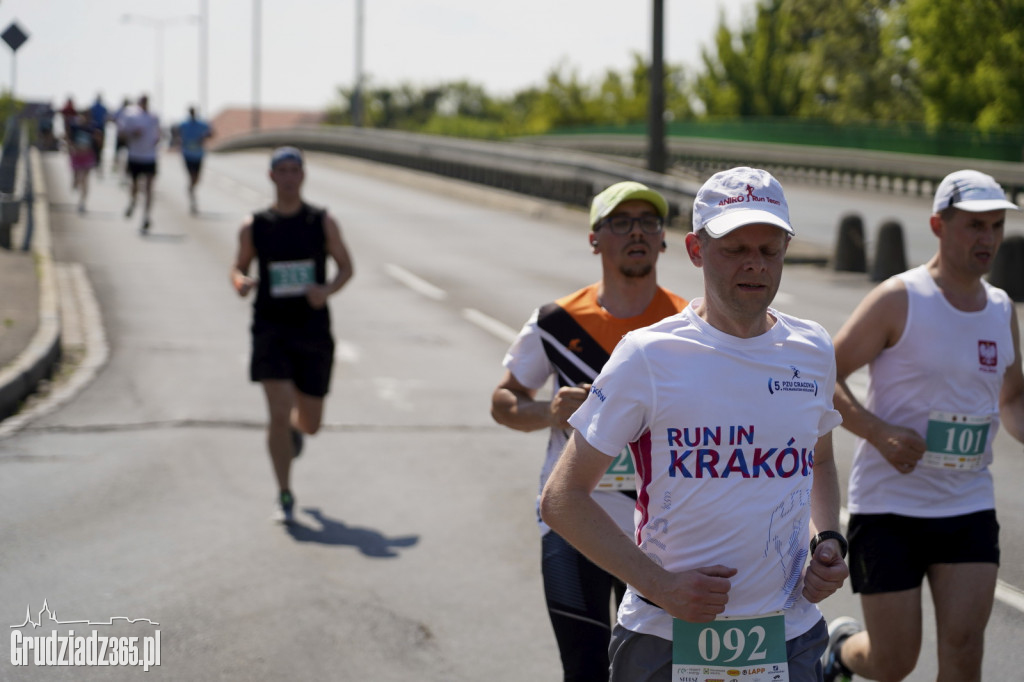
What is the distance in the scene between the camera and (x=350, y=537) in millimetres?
7840

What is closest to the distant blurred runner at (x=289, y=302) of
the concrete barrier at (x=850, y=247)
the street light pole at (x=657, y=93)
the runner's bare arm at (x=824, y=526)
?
the runner's bare arm at (x=824, y=526)

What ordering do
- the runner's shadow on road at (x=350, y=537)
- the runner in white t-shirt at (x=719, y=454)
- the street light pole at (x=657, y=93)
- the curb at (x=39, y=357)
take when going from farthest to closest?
1. the street light pole at (x=657, y=93)
2. the curb at (x=39, y=357)
3. the runner's shadow on road at (x=350, y=537)
4. the runner in white t-shirt at (x=719, y=454)

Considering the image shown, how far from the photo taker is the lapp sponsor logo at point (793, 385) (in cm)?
327

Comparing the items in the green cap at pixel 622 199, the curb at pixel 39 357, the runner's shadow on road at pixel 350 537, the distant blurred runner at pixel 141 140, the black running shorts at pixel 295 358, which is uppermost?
the distant blurred runner at pixel 141 140

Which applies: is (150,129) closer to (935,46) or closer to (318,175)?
(318,175)

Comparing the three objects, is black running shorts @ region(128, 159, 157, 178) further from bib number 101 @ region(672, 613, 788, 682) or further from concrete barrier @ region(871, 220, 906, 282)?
bib number 101 @ region(672, 613, 788, 682)

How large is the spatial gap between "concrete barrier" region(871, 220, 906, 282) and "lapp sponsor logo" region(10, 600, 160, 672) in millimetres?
13993

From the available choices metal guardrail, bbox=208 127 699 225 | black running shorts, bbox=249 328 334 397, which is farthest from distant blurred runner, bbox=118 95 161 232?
black running shorts, bbox=249 328 334 397

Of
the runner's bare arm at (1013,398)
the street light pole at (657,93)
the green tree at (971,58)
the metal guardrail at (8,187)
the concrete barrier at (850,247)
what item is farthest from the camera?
the green tree at (971,58)

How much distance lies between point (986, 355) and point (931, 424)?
12.6 inches

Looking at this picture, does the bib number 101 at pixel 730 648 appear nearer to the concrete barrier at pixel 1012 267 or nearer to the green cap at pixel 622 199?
the green cap at pixel 622 199

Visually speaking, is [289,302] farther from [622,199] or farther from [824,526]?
[824,526]

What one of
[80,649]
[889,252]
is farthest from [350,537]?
[889,252]

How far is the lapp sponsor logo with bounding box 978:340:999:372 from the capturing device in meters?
4.87
